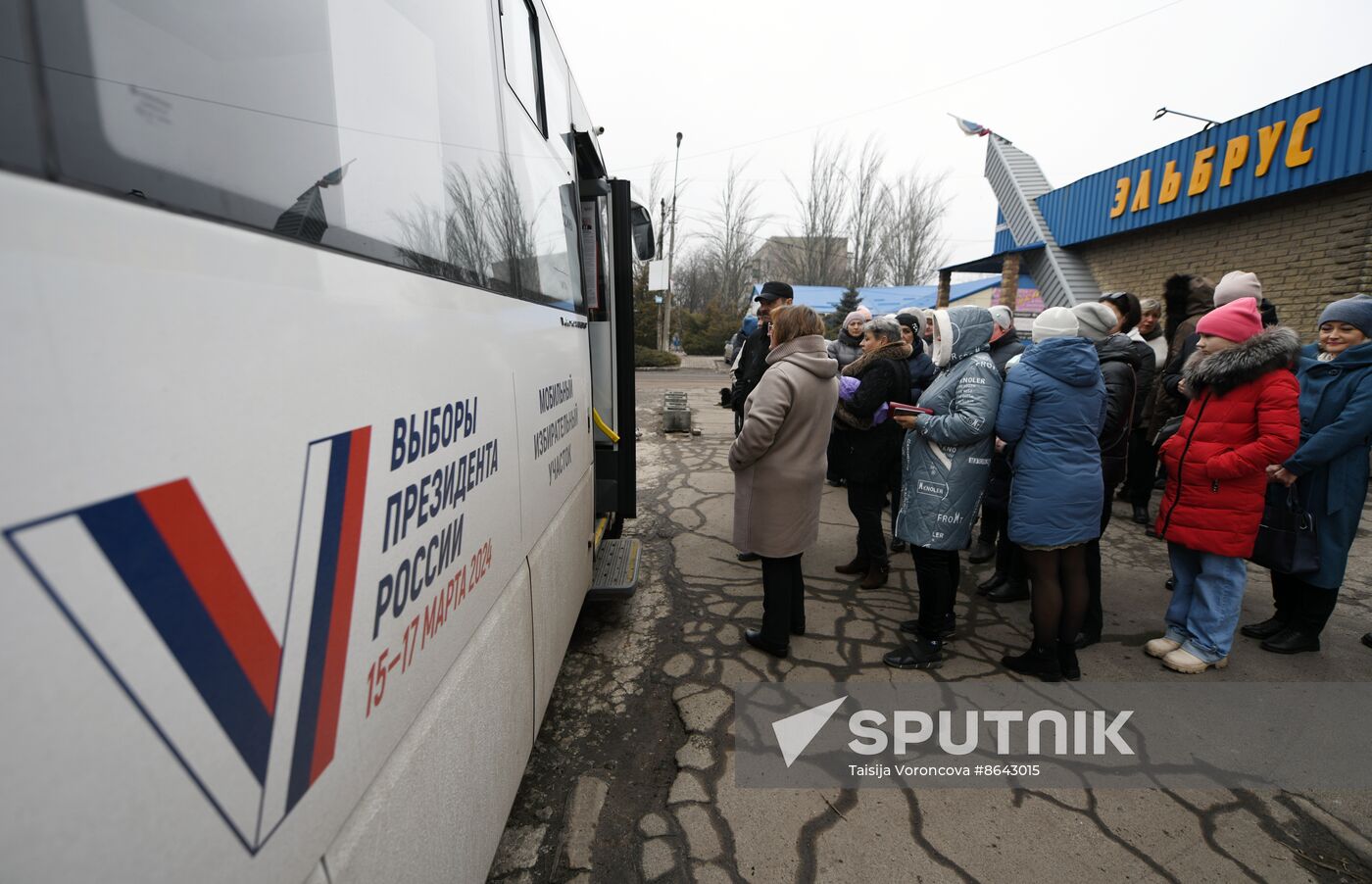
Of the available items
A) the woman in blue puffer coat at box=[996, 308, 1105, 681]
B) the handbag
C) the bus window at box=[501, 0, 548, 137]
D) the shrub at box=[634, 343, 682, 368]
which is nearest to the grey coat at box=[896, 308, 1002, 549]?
the woman in blue puffer coat at box=[996, 308, 1105, 681]

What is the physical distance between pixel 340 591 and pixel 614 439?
292cm

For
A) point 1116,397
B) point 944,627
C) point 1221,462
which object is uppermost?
point 1116,397

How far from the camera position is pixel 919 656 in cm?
317

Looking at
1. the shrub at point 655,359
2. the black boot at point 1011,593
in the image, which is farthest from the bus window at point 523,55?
the shrub at point 655,359

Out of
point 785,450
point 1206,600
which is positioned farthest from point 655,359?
point 1206,600

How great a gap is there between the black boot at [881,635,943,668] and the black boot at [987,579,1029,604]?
1022 millimetres

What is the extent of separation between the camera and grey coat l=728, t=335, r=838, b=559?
2.86m

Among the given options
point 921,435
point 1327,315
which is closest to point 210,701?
point 921,435

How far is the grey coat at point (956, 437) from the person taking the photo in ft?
9.31

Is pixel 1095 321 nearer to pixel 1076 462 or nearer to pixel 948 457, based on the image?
pixel 1076 462

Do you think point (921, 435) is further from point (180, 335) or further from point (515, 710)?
point (180, 335)

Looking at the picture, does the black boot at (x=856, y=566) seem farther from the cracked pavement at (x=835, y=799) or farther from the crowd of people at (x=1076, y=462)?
the crowd of people at (x=1076, y=462)

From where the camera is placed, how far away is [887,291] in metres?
26.2

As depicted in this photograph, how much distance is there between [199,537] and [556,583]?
5.80ft
